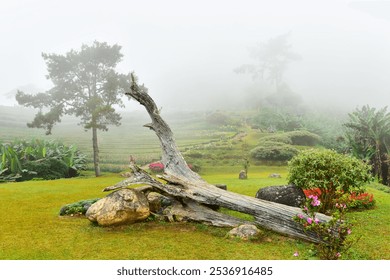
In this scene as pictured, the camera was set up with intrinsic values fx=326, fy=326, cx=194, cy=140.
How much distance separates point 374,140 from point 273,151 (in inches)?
285

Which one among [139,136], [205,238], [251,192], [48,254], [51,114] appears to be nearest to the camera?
[48,254]

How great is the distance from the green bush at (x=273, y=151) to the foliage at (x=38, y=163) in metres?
14.9

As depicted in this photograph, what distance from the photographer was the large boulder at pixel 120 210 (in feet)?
33.6

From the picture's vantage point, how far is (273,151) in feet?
83.3

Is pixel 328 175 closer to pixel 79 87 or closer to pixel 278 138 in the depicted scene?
pixel 278 138

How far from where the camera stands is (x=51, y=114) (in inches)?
1109

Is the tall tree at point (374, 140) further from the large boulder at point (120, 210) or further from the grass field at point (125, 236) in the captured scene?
the large boulder at point (120, 210)

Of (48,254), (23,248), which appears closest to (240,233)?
(48,254)

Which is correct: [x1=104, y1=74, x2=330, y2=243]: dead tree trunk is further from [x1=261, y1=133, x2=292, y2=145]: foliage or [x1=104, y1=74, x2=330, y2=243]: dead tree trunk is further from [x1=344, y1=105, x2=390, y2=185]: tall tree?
[x1=344, y1=105, x2=390, y2=185]: tall tree

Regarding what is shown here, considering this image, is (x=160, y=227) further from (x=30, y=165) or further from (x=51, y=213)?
(x=30, y=165)

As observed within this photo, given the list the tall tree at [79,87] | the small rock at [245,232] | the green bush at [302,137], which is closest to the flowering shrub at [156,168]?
the tall tree at [79,87]

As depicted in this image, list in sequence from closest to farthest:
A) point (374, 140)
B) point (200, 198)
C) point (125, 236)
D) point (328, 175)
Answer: point (125, 236), point (200, 198), point (328, 175), point (374, 140)

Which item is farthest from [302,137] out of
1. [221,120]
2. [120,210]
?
[120,210]

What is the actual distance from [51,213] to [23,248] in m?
4.15
